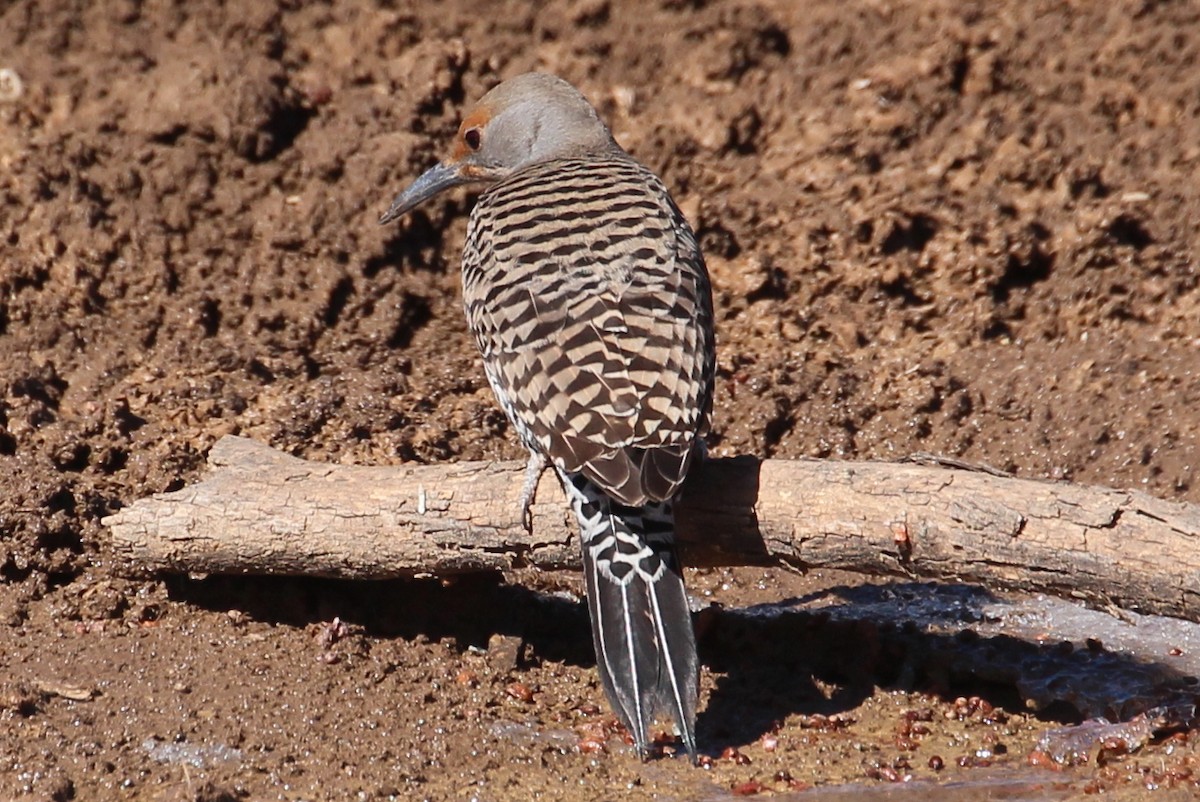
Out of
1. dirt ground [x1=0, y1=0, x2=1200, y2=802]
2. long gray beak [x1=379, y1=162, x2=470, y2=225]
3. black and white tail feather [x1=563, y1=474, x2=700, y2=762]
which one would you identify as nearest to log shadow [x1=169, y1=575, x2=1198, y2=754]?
dirt ground [x1=0, y1=0, x2=1200, y2=802]

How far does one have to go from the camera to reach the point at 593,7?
7.83m

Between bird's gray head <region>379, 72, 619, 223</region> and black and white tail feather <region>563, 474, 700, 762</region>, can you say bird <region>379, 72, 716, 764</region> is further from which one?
bird's gray head <region>379, 72, 619, 223</region>

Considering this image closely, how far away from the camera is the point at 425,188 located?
6.39m

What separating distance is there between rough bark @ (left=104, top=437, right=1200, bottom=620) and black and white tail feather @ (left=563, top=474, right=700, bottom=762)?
171 millimetres

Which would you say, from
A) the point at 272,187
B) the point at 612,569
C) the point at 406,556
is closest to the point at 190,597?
the point at 406,556

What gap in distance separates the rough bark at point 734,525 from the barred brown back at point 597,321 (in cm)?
26

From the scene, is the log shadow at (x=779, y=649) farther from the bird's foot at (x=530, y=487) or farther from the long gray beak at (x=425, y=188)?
the long gray beak at (x=425, y=188)

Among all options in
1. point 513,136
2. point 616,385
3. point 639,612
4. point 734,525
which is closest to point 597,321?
point 616,385

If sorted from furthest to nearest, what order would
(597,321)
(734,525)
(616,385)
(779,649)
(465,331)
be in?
(465,331), (779,649), (597,321), (734,525), (616,385)

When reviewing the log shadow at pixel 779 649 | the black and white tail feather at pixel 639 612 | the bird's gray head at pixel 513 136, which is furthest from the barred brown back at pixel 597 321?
the log shadow at pixel 779 649

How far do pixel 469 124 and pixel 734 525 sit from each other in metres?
2.57

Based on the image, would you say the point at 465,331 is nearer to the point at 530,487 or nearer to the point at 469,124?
the point at 469,124

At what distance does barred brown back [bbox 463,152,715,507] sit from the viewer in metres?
4.19

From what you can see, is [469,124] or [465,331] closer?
[469,124]
